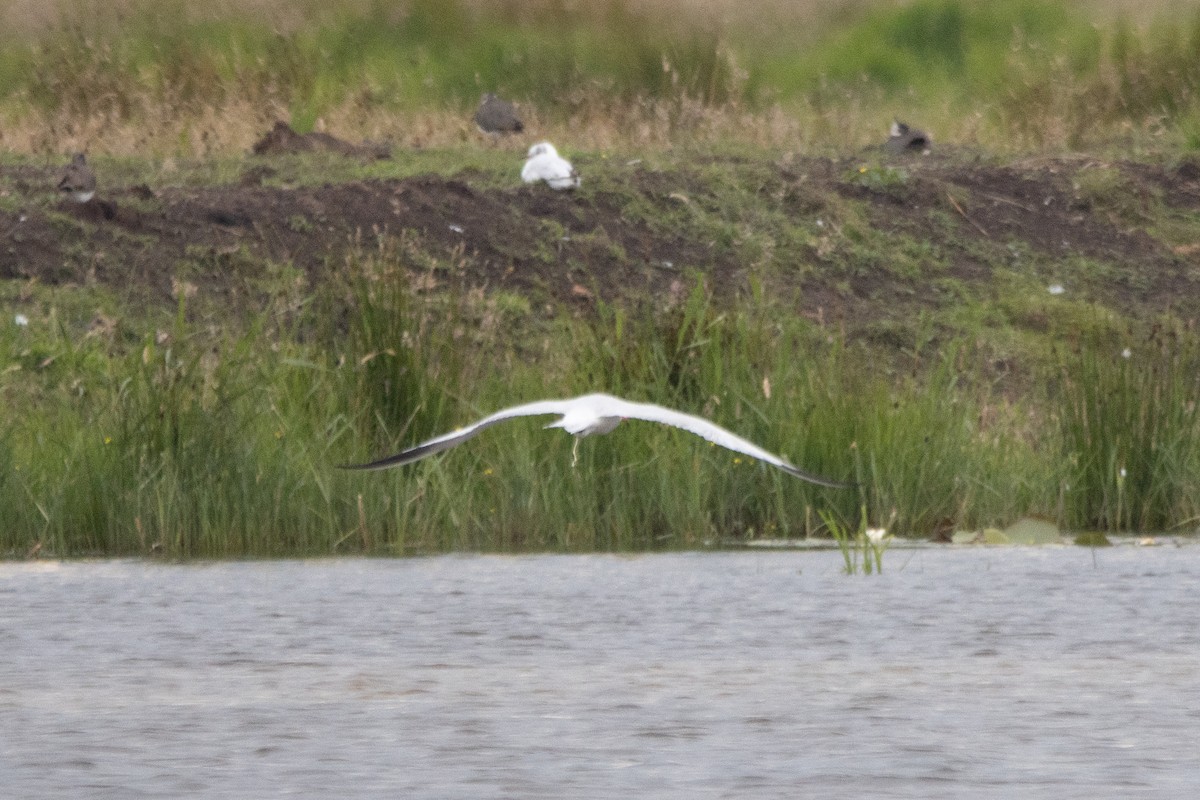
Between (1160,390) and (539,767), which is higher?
(1160,390)

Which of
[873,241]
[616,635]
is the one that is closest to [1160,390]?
[616,635]

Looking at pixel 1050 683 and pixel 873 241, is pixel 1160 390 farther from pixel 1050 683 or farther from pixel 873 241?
pixel 873 241

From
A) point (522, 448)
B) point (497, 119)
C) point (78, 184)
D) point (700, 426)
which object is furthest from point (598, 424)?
point (497, 119)

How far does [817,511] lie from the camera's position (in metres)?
9.52

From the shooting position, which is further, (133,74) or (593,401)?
(133,74)

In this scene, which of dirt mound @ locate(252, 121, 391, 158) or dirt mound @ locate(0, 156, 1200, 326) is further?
dirt mound @ locate(252, 121, 391, 158)

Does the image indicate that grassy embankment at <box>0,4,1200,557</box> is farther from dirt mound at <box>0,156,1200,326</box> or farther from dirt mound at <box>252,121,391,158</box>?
dirt mound at <box>252,121,391,158</box>

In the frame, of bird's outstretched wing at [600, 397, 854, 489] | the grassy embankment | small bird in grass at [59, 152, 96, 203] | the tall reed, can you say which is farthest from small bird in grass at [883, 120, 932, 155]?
bird's outstretched wing at [600, 397, 854, 489]

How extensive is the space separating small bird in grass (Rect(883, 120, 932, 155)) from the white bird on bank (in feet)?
11.3

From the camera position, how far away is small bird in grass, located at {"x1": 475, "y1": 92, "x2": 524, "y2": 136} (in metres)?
19.8

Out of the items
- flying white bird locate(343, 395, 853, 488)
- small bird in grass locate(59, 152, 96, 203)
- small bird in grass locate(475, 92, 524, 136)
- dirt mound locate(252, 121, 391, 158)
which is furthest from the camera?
small bird in grass locate(475, 92, 524, 136)

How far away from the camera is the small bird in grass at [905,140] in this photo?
19.1 m

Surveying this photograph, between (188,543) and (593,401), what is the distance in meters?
1.68

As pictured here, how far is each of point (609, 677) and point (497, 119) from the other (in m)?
13.5
